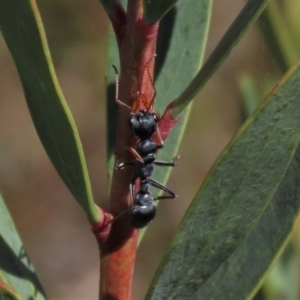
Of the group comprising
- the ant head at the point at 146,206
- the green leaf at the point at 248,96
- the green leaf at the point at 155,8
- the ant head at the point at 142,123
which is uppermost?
the green leaf at the point at 155,8

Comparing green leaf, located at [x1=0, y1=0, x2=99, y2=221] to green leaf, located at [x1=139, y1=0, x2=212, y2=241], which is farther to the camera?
green leaf, located at [x1=139, y1=0, x2=212, y2=241]

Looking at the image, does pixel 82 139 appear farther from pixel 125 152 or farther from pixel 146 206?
pixel 125 152

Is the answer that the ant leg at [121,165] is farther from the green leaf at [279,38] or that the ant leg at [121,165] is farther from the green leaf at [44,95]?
the green leaf at [279,38]

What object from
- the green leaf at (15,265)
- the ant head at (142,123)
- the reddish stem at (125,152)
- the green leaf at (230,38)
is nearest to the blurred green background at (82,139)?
the ant head at (142,123)

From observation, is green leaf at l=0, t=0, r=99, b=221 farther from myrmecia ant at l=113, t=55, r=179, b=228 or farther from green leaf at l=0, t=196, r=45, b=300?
green leaf at l=0, t=196, r=45, b=300

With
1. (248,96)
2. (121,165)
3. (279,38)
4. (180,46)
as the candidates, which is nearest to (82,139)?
(248,96)

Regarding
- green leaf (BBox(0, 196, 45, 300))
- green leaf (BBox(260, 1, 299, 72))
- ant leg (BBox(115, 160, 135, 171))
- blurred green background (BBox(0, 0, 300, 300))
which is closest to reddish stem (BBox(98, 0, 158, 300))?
ant leg (BBox(115, 160, 135, 171))
